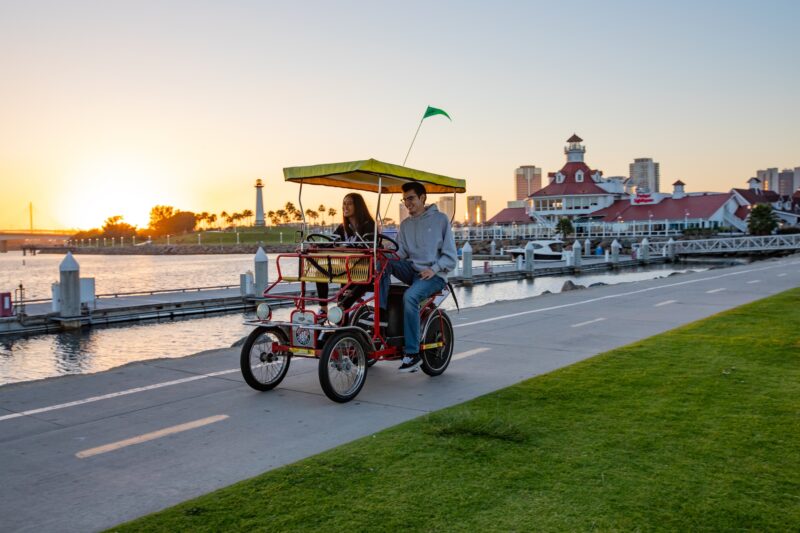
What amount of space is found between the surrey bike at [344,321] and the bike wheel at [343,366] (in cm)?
1

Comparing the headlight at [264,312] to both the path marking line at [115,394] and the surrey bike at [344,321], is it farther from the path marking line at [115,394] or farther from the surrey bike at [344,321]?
the path marking line at [115,394]

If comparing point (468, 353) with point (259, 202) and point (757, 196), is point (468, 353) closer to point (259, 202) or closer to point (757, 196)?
point (757, 196)

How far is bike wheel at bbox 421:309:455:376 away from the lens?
865 cm

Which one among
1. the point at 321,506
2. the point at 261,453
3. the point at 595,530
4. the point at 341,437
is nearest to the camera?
the point at 595,530

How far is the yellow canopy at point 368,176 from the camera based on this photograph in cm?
785

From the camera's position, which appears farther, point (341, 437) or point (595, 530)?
point (341, 437)

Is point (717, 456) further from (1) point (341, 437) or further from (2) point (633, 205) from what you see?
(2) point (633, 205)

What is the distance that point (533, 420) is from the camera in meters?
6.29

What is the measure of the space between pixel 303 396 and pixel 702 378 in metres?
4.72

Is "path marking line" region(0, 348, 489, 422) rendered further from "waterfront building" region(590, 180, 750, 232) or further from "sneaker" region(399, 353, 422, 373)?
"waterfront building" region(590, 180, 750, 232)

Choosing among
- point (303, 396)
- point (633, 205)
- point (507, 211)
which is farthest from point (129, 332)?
point (507, 211)

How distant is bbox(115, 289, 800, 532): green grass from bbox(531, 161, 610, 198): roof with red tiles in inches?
3852

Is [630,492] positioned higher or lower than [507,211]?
lower

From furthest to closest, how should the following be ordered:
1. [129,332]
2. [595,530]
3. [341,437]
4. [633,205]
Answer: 1. [633,205]
2. [129,332]
3. [341,437]
4. [595,530]
